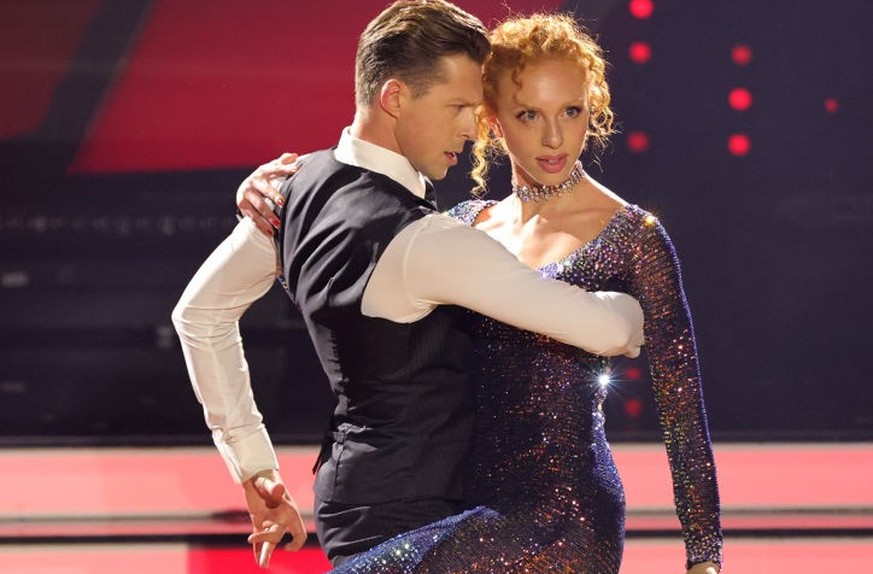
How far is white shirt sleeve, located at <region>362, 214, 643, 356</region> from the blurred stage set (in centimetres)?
227

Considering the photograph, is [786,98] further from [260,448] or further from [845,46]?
[260,448]

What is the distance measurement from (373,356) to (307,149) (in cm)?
234

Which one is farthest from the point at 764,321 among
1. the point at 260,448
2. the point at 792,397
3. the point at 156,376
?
the point at 260,448

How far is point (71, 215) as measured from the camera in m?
3.94

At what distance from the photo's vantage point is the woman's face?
6.20 feet

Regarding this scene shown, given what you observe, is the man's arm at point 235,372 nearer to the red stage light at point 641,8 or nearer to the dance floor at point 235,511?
the dance floor at point 235,511

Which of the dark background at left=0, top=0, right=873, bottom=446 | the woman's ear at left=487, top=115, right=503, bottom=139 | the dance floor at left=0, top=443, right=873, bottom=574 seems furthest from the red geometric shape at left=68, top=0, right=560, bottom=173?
the woman's ear at left=487, top=115, right=503, bottom=139

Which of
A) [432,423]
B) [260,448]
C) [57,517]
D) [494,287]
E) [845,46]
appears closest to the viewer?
[494,287]

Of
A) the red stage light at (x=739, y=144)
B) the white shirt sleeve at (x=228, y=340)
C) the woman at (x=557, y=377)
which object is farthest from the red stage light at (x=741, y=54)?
the white shirt sleeve at (x=228, y=340)

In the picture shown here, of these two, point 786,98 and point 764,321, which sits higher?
point 786,98

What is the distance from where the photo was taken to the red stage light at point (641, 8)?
390 cm

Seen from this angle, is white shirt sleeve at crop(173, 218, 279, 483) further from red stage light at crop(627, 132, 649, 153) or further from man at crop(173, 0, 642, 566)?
red stage light at crop(627, 132, 649, 153)

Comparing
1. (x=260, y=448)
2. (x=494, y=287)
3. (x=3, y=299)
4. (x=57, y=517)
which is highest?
(x=494, y=287)

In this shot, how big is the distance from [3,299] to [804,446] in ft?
8.22
